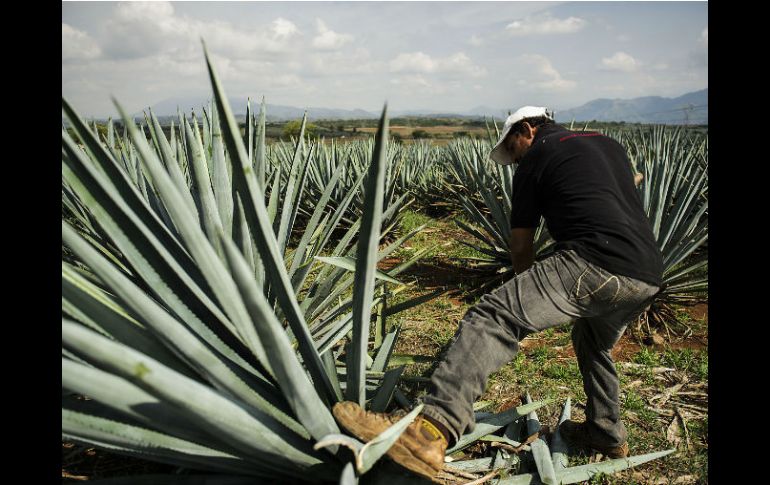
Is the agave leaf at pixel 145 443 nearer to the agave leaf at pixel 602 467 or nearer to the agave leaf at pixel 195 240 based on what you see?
the agave leaf at pixel 195 240

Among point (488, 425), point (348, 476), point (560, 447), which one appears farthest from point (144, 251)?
point (560, 447)

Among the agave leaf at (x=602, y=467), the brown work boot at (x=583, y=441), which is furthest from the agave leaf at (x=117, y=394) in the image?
the brown work boot at (x=583, y=441)

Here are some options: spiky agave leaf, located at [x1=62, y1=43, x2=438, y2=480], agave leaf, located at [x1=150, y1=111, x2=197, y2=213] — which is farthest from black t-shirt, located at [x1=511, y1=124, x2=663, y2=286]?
agave leaf, located at [x1=150, y1=111, x2=197, y2=213]

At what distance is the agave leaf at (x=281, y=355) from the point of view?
36.1 inches

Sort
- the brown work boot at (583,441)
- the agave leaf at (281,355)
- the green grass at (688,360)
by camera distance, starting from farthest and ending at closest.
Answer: the green grass at (688,360)
the brown work boot at (583,441)
the agave leaf at (281,355)

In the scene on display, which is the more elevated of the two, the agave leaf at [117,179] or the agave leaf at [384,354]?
the agave leaf at [117,179]

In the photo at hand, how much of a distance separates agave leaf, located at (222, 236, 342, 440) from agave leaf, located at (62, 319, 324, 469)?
0.25ft

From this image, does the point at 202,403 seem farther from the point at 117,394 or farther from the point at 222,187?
the point at 222,187

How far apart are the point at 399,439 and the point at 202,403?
62 centimetres

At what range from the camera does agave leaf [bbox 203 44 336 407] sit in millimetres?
1025

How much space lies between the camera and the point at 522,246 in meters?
2.17

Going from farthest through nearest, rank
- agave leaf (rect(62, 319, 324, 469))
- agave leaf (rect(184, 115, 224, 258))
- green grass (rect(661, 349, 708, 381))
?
green grass (rect(661, 349, 708, 381)) → agave leaf (rect(184, 115, 224, 258)) → agave leaf (rect(62, 319, 324, 469))

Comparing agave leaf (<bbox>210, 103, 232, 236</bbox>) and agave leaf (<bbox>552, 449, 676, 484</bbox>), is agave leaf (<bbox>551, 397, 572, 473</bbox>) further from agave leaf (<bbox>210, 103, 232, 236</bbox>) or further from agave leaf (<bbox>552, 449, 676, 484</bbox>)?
agave leaf (<bbox>210, 103, 232, 236</bbox>)
